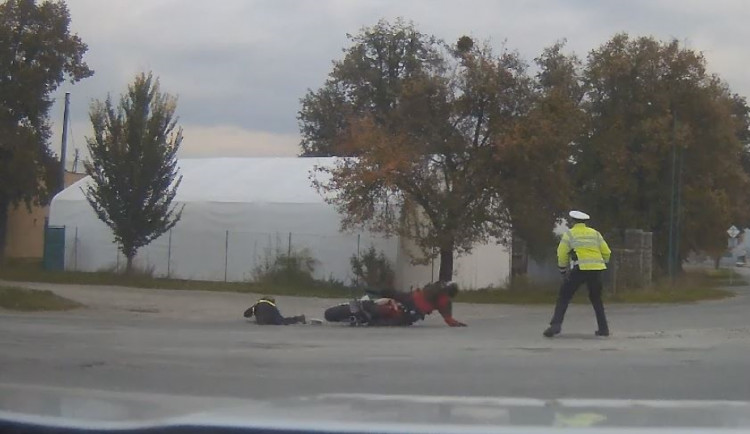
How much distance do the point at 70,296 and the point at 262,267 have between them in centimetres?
930

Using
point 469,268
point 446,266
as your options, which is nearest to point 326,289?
point 446,266

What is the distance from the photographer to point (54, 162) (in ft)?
138

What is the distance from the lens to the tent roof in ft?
114

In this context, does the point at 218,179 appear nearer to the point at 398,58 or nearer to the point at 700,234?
the point at 700,234

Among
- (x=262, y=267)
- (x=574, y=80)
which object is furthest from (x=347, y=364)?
(x=574, y=80)

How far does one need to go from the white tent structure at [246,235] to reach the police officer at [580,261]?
1761 cm

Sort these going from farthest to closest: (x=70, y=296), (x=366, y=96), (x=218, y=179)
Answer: (x=366, y=96)
(x=218, y=179)
(x=70, y=296)

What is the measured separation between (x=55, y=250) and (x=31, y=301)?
16755 millimetres

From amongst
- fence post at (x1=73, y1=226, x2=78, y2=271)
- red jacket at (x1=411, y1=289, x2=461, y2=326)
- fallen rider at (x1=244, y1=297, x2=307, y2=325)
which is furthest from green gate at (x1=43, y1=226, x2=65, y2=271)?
red jacket at (x1=411, y1=289, x2=461, y2=326)

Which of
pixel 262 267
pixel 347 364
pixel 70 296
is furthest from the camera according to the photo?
pixel 262 267

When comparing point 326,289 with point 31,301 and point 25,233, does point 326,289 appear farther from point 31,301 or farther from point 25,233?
point 25,233

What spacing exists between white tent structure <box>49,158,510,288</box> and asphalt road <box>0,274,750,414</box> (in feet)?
47.3

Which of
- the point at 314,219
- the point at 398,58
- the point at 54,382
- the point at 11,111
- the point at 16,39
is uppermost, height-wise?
the point at 398,58

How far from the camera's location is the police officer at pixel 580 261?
45.6ft
